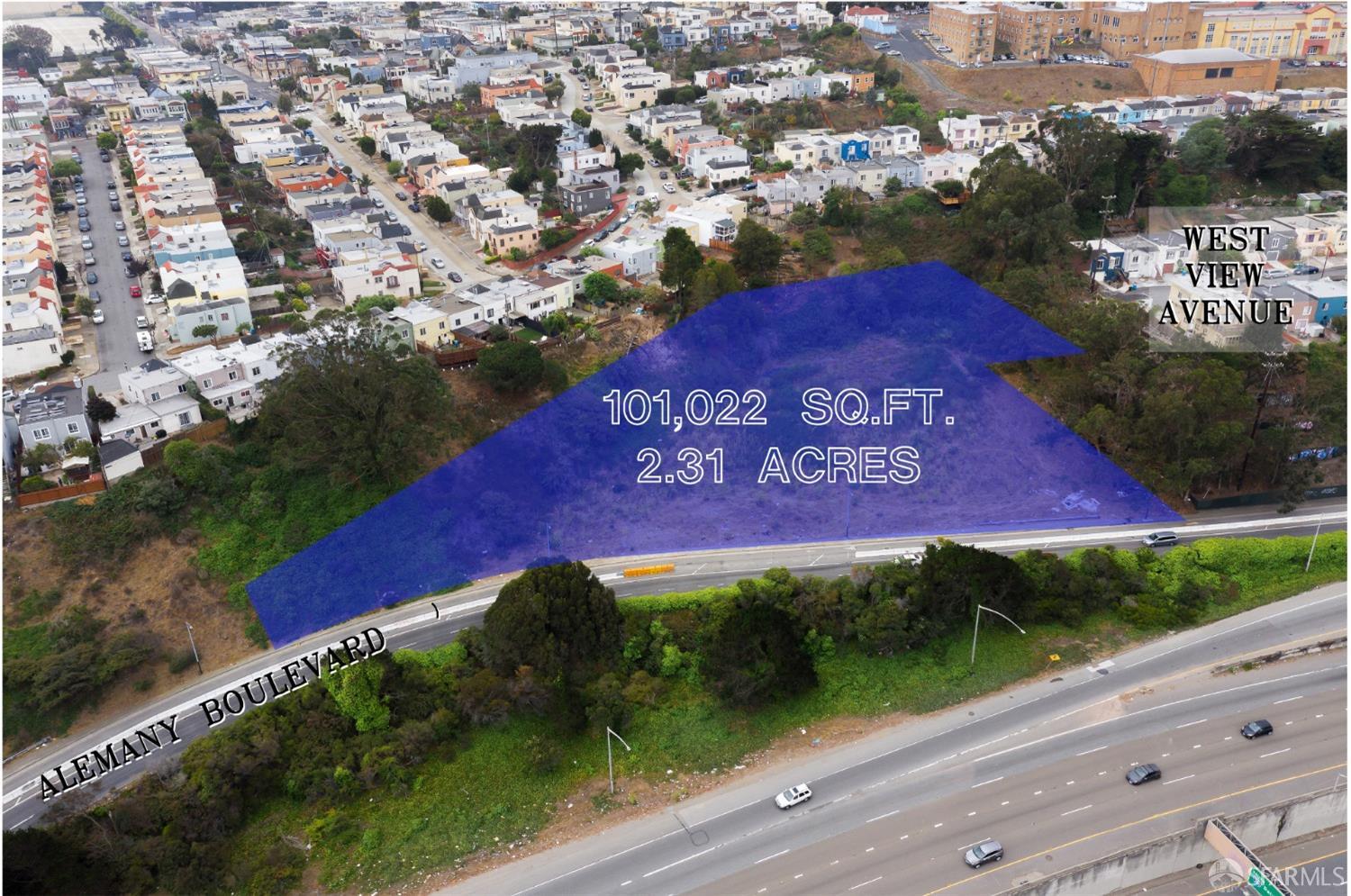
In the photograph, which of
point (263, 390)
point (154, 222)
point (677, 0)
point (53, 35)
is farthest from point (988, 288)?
point (53, 35)

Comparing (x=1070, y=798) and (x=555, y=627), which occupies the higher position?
(x=555, y=627)

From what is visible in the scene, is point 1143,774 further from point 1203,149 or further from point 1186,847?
point 1203,149

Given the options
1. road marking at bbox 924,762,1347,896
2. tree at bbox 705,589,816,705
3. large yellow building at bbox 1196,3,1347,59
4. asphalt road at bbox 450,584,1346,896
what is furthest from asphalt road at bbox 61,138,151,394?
large yellow building at bbox 1196,3,1347,59

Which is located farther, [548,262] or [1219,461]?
[548,262]

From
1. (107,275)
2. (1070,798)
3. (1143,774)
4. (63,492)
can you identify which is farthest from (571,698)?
(107,275)

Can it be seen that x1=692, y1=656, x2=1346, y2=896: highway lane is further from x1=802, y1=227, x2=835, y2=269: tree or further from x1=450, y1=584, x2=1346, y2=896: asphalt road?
x1=802, y1=227, x2=835, y2=269: tree

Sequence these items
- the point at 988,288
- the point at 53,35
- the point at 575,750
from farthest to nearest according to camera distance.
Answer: the point at 53,35
the point at 988,288
the point at 575,750

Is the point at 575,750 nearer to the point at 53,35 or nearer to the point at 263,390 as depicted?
the point at 263,390
